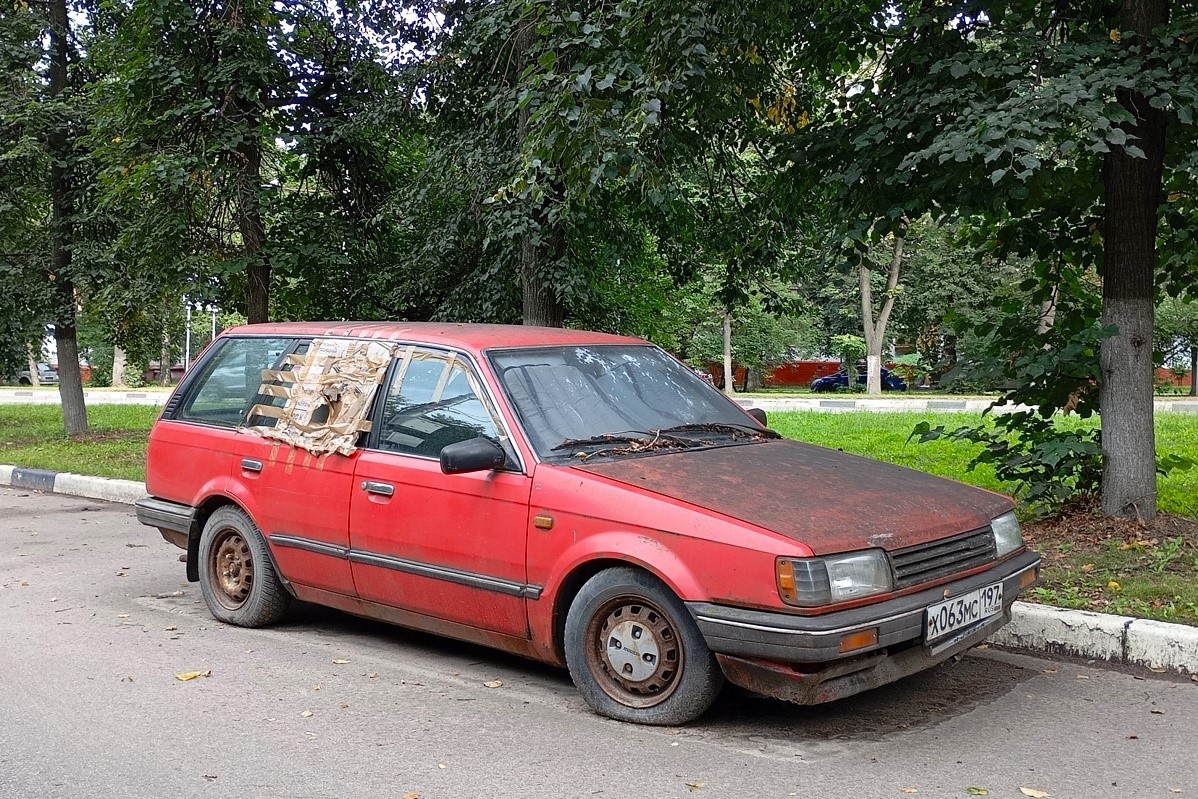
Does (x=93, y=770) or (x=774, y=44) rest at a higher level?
(x=774, y=44)

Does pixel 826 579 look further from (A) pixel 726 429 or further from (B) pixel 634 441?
(A) pixel 726 429

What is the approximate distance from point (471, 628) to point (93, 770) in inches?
62.9

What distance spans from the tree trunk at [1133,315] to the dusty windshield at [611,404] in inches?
114

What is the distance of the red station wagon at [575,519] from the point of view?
403 cm

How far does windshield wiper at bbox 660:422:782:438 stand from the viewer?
517cm

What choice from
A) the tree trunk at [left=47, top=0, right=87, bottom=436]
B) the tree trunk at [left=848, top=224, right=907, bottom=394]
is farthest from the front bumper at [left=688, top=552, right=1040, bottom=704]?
the tree trunk at [left=848, top=224, right=907, bottom=394]

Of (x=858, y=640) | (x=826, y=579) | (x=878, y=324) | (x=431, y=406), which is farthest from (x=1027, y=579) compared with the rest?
(x=878, y=324)

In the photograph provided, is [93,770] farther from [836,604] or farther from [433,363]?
[836,604]

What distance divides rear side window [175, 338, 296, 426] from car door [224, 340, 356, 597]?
0.34 ft

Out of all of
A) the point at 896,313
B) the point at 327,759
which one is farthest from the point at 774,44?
the point at 896,313

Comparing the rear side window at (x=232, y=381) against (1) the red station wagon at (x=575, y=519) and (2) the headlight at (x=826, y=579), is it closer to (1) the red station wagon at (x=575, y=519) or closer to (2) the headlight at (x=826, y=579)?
(1) the red station wagon at (x=575, y=519)

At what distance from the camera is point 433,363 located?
5.27m

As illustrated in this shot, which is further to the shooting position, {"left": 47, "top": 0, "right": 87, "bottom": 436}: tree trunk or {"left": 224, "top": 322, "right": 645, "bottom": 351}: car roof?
Result: {"left": 47, "top": 0, "right": 87, "bottom": 436}: tree trunk

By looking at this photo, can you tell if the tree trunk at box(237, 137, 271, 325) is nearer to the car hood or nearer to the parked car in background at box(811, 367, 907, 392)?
the car hood
